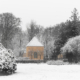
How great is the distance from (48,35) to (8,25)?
52.4 feet

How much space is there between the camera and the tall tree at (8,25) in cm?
4392

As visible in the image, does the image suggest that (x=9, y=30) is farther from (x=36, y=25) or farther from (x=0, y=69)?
(x=0, y=69)

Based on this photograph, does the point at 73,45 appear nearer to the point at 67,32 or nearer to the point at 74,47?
the point at 74,47

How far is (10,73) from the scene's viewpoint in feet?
50.5

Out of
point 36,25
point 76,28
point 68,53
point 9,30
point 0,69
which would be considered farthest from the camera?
point 36,25

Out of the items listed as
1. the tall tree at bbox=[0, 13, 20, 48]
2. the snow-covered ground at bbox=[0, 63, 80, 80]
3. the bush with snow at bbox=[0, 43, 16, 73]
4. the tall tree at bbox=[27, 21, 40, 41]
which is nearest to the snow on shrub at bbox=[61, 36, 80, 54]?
the tall tree at bbox=[0, 13, 20, 48]

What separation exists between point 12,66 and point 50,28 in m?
43.5

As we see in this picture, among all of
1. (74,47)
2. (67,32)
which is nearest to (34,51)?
(67,32)

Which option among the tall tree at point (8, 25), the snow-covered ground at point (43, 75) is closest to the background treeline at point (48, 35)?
the tall tree at point (8, 25)

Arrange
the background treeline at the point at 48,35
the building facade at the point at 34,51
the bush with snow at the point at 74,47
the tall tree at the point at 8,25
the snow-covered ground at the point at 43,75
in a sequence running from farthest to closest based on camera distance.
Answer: the building facade at the point at 34,51
the tall tree at the point at 8,25
the background treeline at the point at 48,35
the bush with snow at the point at 74,47
the snow-covered ground at the point at 43,75

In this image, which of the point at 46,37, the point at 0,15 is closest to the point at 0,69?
the point at 0,15

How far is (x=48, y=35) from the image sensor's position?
5709cm

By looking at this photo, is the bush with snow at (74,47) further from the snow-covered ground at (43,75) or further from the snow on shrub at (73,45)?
the snow-covered ground at (43,75)

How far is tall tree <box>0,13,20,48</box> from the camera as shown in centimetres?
4392
